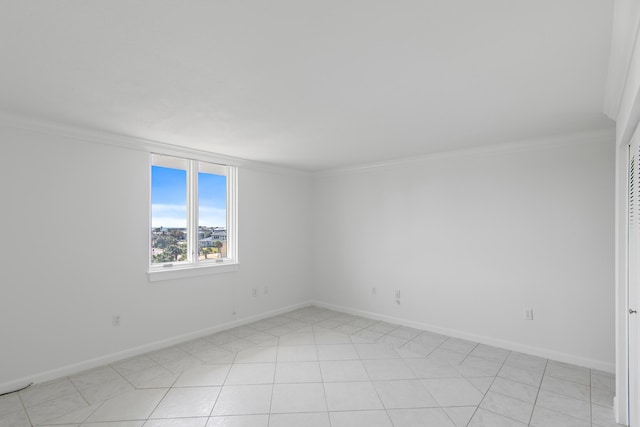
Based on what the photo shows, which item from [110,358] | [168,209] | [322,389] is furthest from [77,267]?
[322,389]

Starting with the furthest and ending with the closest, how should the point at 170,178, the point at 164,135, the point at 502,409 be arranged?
the point at 170,178 < the point at 164,135 < the point at 502,409

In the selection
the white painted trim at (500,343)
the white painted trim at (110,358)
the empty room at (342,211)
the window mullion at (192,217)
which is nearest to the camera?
the empty room at (342,211)

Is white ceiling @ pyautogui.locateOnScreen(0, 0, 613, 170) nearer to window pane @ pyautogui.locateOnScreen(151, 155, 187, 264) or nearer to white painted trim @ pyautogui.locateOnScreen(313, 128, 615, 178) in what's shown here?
white painted trim @ pyautogui.locateOnScreen(313, 128, 615, 178)

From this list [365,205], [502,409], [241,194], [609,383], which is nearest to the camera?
[502,409]

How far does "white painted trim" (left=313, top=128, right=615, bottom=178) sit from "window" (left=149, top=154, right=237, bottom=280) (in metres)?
1.98

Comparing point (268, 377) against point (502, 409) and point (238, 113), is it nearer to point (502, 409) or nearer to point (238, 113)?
point (502, 409)

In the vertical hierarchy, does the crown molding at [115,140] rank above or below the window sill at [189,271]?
above

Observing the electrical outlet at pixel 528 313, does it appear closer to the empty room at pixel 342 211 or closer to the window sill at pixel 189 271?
the empty room at pixel 342 211

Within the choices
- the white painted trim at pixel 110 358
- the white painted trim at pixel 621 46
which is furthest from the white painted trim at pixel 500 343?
the white painted trim at pixel 621 46

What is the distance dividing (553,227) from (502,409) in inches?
80.1

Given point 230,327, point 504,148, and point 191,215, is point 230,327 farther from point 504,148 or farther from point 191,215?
point 504,148

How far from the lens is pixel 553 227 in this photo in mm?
3584

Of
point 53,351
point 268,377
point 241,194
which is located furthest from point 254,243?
point 53,351

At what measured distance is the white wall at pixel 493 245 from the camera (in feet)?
11.1
